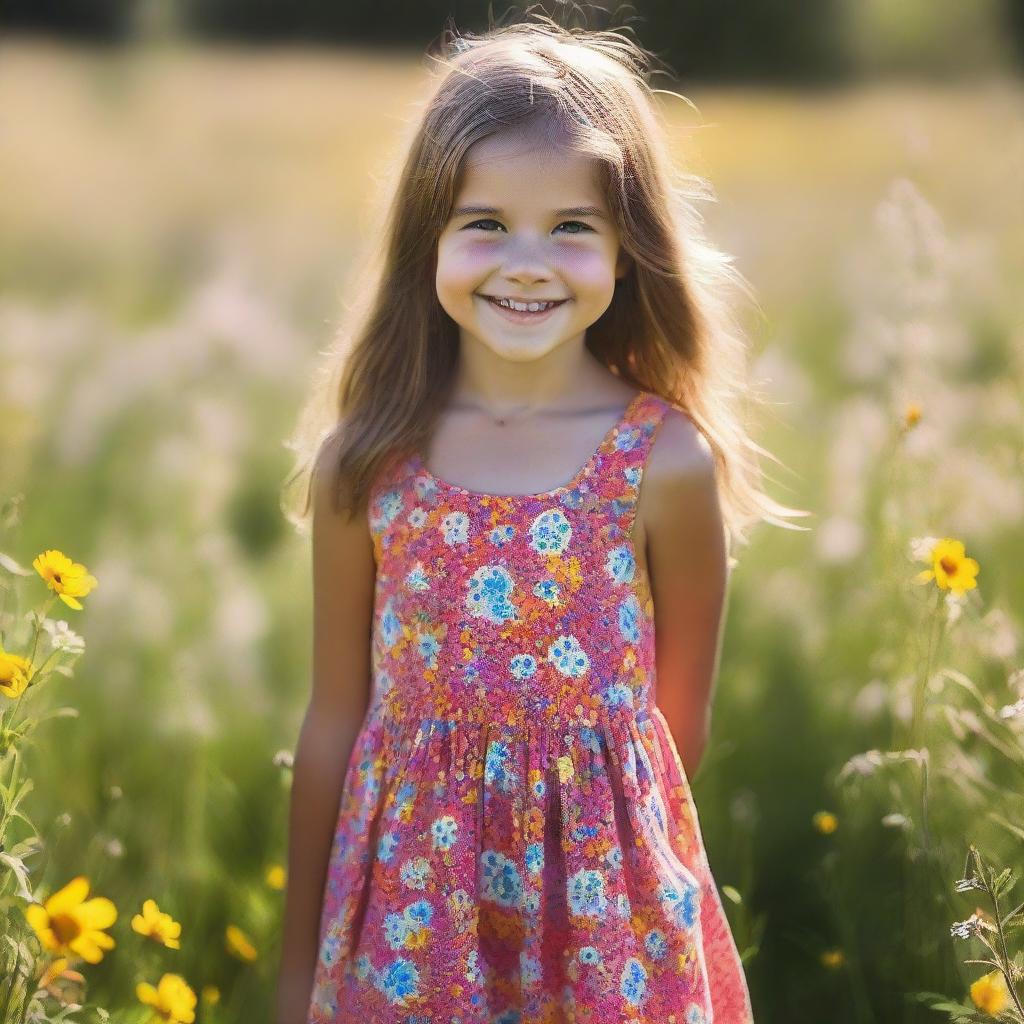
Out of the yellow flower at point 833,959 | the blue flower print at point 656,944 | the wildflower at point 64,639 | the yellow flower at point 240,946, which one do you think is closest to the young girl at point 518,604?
the blue flower print at point 656,944

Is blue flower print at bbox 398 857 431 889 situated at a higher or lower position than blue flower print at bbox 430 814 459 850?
lower

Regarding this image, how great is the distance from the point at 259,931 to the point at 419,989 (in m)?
0.59

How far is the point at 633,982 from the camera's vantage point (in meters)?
1.76

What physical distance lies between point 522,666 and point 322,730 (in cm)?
33

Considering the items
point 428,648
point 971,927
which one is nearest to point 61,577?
point 428,648

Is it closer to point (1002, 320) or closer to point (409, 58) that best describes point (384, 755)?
point (1002, 320)

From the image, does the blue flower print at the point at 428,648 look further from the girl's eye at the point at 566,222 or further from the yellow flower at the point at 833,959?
the yellow flower at the point at 833,959

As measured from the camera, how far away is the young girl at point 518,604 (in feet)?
5.81

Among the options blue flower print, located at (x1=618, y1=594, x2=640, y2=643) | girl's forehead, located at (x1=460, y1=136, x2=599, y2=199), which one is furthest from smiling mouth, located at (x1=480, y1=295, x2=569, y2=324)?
blue flower print, located at (x1=618, y1=594, x2=640, y2=643)

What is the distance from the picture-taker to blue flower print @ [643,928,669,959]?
1778mm

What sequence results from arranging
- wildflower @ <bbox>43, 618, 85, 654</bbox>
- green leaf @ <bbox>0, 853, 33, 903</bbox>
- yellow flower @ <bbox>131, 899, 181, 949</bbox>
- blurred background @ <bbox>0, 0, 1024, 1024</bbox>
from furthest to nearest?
blurred background @ <bbox>0, 0, 1024, 1024</bbox>, yellow flower @ <bbox>131, 899, 181, 949</bbox>, wildflower @ <bbox>43, 618, 85, 654</bbox>, green leaf @ <bbox>0, 853, 33, 903</bbox>

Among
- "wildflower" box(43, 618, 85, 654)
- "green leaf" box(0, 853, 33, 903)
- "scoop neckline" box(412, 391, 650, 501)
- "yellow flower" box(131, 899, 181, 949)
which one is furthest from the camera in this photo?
"scoop neckline" box(412, 391, 650, 501)

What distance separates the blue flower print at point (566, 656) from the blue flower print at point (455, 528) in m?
0.16

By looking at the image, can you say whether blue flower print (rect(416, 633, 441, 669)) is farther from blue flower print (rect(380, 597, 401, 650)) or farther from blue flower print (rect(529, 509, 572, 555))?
blue flower print (rect(529, 509, 572, 555))
